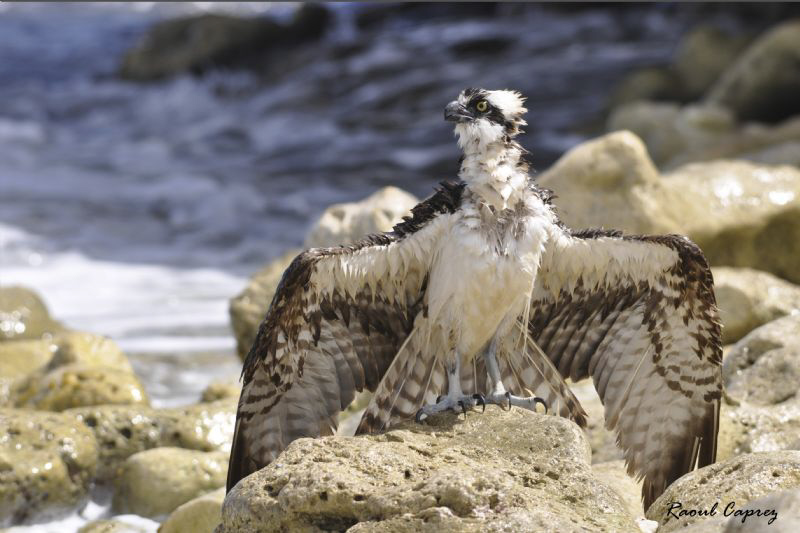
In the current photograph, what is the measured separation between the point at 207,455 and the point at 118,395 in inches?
53.2

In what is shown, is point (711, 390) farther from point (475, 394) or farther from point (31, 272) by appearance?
point (31, 272)

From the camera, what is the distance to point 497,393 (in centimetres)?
602

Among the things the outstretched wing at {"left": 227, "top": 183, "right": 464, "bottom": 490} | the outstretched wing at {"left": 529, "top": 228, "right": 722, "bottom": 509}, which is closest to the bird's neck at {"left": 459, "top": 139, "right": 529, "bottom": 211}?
the outstretched wing at {"left": 227, "top": 183, "right": 464, "bottom": 490}

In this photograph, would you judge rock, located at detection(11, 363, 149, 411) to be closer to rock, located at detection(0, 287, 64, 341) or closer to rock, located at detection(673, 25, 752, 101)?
rock, located at detection(0, 287, 64, 341)

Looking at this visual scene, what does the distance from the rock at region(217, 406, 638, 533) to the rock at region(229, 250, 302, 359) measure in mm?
4853

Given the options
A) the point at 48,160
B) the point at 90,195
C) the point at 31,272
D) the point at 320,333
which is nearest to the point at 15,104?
the point at 48,160

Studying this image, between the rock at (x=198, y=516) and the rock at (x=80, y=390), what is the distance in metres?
2.15

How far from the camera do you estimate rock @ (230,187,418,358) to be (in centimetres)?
935

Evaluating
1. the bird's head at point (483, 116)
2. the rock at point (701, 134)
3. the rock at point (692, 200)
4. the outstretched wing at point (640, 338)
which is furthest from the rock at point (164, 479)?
the rock at point (701, 134)

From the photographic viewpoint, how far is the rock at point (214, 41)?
27.9 meters

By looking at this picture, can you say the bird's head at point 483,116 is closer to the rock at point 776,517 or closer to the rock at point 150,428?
the rock at point 776,517

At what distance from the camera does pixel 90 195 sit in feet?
66.5

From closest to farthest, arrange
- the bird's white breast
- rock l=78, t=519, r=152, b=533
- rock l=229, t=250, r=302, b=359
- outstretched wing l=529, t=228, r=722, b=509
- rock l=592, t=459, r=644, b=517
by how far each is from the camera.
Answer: the bird's white breast → outstretched wing l=529, t=228, r=722, b=509 → rock l=592, t=459, r=644, b=517 → rock l=78, t=519, r=152, b=533 → rock l=229, t=250, r=302, b=359

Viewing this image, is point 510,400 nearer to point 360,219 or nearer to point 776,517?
point 776,517
